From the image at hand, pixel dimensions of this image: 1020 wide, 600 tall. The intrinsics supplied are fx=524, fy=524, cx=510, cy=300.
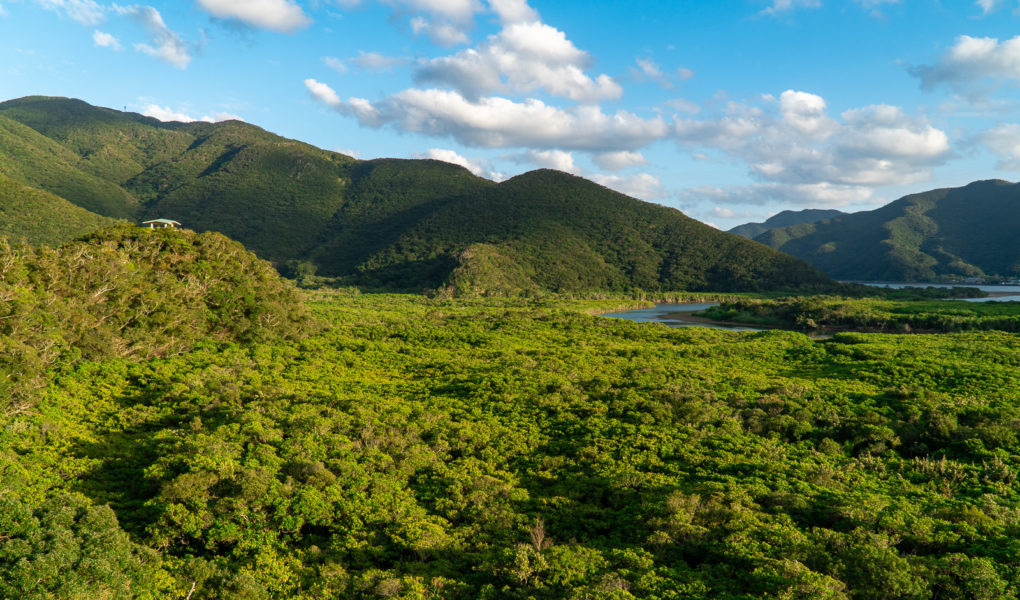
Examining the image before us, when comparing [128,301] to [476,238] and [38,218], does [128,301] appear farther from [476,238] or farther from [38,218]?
[476,238]

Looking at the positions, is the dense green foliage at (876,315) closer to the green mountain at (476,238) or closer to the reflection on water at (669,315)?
the reflection on water at (669,315)

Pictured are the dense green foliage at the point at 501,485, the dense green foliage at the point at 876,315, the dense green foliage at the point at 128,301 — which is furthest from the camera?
the dense green foliage at the point at 876,315

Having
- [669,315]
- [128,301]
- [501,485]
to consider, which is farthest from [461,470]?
[669,315]

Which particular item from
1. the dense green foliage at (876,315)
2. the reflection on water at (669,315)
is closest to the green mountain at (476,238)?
the reflection on water at (669,315)

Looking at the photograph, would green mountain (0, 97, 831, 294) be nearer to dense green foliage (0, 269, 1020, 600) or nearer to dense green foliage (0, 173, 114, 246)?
dense green foliage (0, 173, 114, 246)

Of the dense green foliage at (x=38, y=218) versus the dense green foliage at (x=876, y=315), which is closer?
the dense green foliage at (x=876, y=315)

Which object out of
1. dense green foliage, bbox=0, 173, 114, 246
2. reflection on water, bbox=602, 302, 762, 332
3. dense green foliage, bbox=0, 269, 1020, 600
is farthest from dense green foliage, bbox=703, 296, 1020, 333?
dense green foliage, bbox=0, 173, 114, 246
